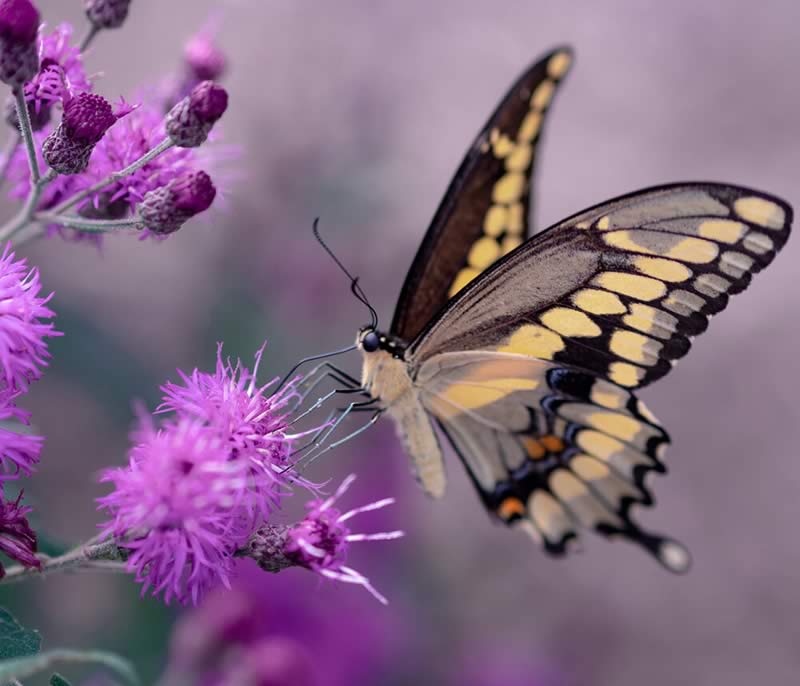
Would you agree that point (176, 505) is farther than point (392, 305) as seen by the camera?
No

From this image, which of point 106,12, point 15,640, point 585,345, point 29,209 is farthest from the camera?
point 585,345

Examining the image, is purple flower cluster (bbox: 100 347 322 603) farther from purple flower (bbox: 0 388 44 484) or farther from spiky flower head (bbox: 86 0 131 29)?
spiky flower head (bbox: 86 0 131 29)

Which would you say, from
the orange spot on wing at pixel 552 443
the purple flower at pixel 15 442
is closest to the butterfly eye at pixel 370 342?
the orange spot on wing at pixel 552 443

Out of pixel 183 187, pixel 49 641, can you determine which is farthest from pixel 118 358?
pixel 183 187

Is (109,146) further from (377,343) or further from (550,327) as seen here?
(550,327)

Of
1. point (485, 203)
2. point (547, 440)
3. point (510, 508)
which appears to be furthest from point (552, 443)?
point (485, 203)

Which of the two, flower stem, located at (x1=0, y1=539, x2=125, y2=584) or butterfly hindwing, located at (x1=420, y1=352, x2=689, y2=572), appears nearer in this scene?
flower stem, located at (x1=0, y1=539, x2=125, y2=584)

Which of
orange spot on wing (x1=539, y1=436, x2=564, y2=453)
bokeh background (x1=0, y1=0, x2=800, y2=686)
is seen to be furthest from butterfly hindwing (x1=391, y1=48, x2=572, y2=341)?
bokeh background (x1=0, y1=0, x2=800, y2=686)
